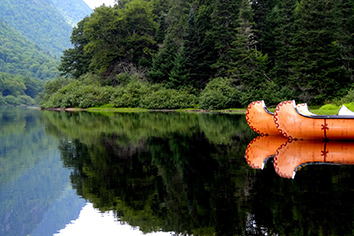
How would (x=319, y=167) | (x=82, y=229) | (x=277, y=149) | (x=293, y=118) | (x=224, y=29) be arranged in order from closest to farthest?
(x=82, y=229) < (x=319, y=167) < (x=277, y=149) < (x=293, y=118) < (x=224, y=29)

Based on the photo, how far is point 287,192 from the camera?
24.9 ft

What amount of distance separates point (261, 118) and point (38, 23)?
A: 190974mm

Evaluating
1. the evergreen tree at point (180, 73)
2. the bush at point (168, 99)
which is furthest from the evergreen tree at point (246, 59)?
the bush at point (168, 99)

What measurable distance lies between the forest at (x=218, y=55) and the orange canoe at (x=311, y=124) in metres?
19.2

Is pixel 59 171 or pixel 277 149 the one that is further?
pixel 277 149

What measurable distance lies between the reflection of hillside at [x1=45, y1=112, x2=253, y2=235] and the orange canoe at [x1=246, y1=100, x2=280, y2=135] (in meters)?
1.52

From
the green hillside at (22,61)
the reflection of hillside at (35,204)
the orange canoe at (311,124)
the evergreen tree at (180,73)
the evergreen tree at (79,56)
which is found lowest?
the reflection of hillside at (35,204)

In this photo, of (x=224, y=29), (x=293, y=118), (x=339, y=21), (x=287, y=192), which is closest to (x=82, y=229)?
(x=287, y=192)

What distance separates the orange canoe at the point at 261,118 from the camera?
1612cm

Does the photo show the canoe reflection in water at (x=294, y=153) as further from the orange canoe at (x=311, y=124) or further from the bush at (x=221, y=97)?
the bush at (x=221, y=97)

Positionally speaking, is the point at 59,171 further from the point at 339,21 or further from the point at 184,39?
the point at 184,39

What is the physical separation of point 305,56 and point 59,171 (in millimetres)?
33463

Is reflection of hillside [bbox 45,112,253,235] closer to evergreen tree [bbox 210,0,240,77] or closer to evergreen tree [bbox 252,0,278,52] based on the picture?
evergreen tree [bbox 210,0,240,77]

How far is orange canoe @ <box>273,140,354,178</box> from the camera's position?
32.7 feet
